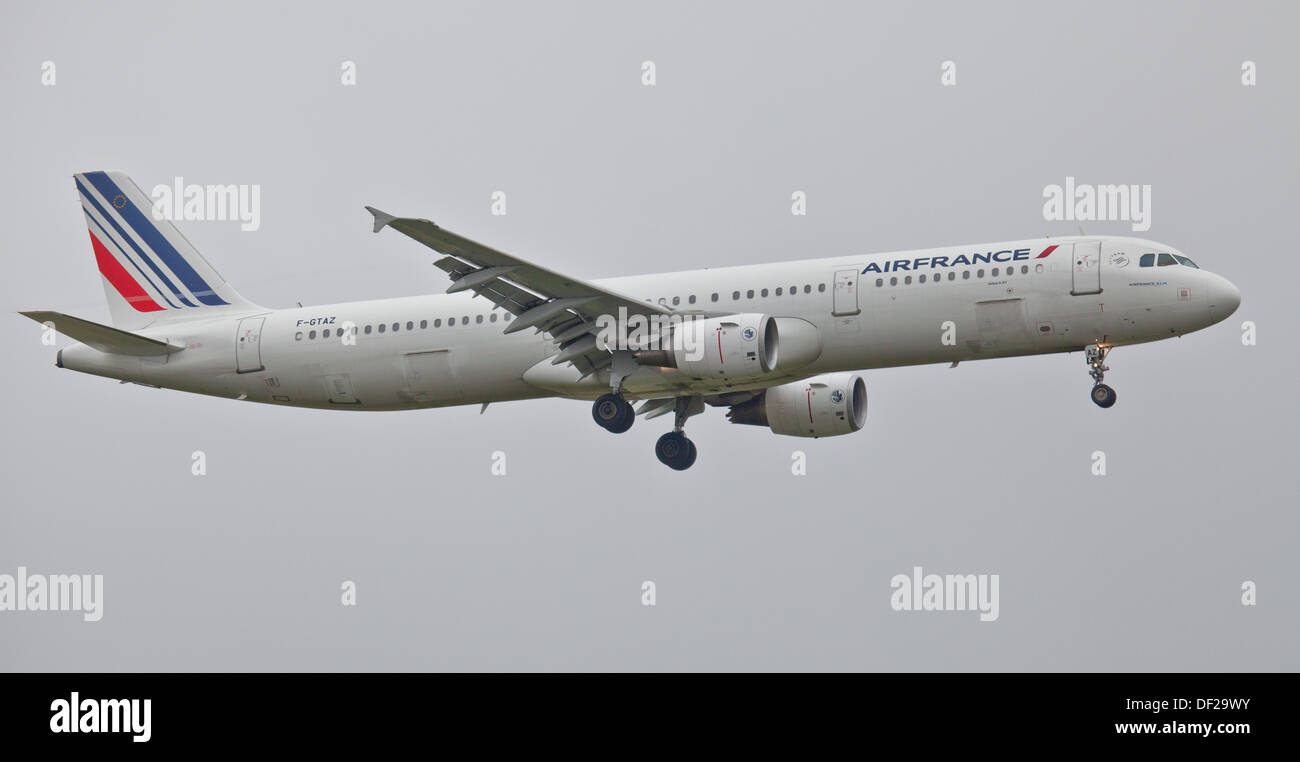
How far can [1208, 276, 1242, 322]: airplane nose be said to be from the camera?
133 feet

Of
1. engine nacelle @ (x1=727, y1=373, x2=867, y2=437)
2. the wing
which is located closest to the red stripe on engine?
the wing

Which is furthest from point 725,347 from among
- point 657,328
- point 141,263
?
point 141,263

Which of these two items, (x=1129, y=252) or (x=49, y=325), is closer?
(x=1129, y=252)

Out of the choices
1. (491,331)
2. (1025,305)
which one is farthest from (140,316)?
(1025,305)

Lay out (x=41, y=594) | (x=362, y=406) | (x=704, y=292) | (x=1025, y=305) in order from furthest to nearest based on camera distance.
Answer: (x=41, y=594) → (x=362, y=406) → (x=704, y=292) → (x=1025, y=305)

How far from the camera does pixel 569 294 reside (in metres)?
42.8

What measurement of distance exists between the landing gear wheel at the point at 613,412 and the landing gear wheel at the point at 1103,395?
37.8 ft

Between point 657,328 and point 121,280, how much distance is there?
56.6 ft

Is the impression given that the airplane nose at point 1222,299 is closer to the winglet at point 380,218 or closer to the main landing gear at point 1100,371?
the main landing gear at point 1100,371

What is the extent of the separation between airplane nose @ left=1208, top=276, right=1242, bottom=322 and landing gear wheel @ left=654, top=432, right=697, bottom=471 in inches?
559

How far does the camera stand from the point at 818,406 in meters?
48.2

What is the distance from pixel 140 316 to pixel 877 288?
21.5 metres

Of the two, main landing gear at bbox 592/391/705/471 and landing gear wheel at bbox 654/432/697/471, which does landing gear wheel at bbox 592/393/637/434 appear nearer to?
main landing gear at bbox 592/391/705/471

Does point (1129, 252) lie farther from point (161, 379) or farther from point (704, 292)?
point (161, 379)
